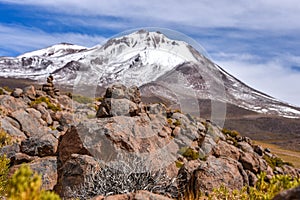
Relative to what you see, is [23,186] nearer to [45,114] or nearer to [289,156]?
[45,114]

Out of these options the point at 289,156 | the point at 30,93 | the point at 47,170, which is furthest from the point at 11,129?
the point at 289,156

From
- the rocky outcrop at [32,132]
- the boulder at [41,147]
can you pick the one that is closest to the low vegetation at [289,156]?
the rocky outcrop at [32,132]

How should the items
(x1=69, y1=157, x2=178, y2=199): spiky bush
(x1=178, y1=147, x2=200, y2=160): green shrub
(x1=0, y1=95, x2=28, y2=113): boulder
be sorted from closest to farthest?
(x1=69, y1=157, x2=178, y2=199): spiky bush → (x1=178, y1=147, x2=200, y2=160): green shrub → (x1=0, y1=95, x2=28, y2=113): boulder

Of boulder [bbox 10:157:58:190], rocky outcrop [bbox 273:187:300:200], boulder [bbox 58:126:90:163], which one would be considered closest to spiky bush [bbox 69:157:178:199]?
boulder [bbox 10:157:58:190]

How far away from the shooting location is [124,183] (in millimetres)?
6766

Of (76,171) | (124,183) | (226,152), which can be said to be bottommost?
(226,152)

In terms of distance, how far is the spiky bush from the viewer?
6.72m

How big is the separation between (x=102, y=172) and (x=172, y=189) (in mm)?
1364

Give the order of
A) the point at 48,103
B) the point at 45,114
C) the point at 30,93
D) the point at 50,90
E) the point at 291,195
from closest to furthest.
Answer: the point at 291,195 → the point at 45,114 → the point at 48,103 → the point at 30,93 → the point at 50,90

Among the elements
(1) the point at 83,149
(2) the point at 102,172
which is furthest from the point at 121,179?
(1) the point at 83,149

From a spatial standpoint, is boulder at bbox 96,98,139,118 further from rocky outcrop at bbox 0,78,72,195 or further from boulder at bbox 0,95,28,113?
boulder at bbox 0,95,28,113

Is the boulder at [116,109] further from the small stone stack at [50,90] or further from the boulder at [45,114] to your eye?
the small stone stack at [50,90]

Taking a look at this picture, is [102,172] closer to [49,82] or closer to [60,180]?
[60,180]

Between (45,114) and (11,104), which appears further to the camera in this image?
(11,104)
